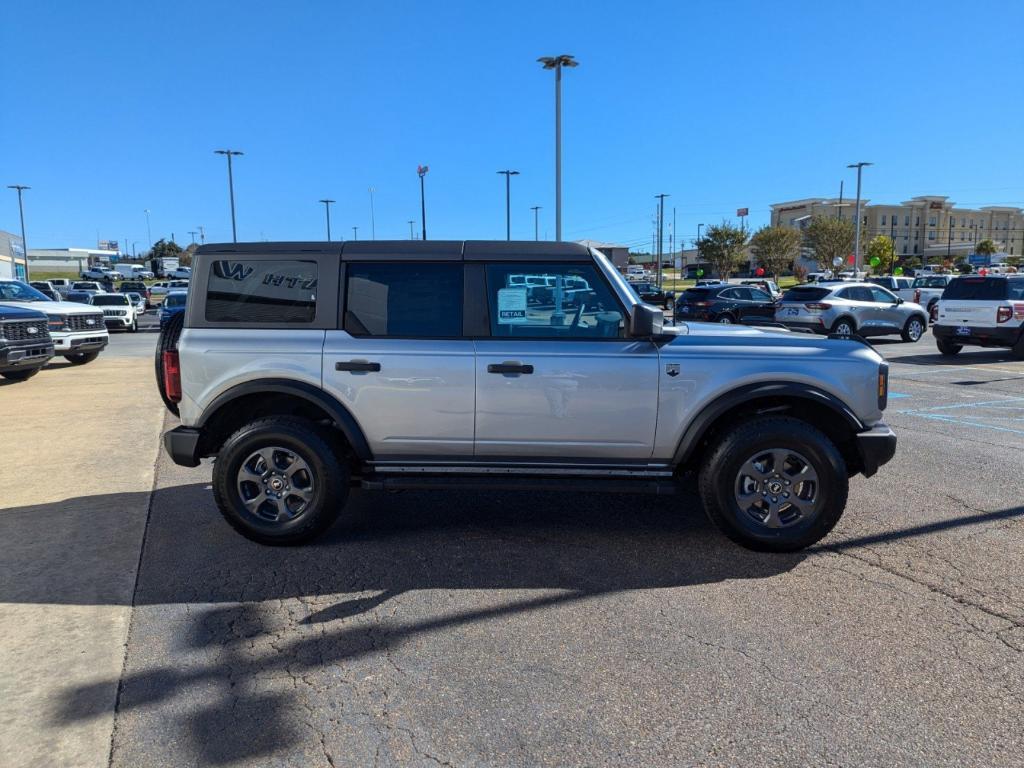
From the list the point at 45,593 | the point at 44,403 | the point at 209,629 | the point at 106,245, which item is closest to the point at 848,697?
the point at 209,629

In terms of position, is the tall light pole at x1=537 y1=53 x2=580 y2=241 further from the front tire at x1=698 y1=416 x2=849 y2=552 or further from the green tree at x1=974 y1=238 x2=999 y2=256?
the green tree at x1=974 y1=238 x2=999 y2=256

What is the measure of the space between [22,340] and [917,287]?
33.2 m

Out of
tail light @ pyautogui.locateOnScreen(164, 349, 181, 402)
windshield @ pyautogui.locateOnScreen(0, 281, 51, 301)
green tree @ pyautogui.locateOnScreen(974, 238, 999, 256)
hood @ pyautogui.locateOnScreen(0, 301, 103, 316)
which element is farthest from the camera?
green tree @ pyautogui.locateOnScreen(974, 238, 999, 256)

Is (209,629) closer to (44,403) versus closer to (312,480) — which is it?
(312,480)

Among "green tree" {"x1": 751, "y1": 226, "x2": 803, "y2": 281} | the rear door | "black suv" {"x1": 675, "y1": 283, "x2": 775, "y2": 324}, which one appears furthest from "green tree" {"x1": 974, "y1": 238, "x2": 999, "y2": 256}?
the rear door

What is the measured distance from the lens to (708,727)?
2.81 m

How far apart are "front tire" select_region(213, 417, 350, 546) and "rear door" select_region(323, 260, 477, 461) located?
1.03ft

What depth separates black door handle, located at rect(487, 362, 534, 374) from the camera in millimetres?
4465

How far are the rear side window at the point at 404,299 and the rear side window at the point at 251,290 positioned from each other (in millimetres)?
387

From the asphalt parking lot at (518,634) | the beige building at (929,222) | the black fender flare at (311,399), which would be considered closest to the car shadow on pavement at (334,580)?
the asphalt parking lot at (518,634)

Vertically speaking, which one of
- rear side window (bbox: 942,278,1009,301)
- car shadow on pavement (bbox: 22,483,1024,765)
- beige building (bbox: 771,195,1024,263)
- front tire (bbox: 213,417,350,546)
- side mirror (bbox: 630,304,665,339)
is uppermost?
beige building (bbox: 771,195,1024,263)

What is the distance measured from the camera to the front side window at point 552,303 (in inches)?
180

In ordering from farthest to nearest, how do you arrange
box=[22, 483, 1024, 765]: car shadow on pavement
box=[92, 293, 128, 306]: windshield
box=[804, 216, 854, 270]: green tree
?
box=[804, 216, 854, 270]: green tree, box=[92, 293, 128, 306]: windshield, box=[22, 483, 1024, 765]: car shadow on pavement

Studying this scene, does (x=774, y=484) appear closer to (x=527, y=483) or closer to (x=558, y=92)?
(x=527, y=483)
